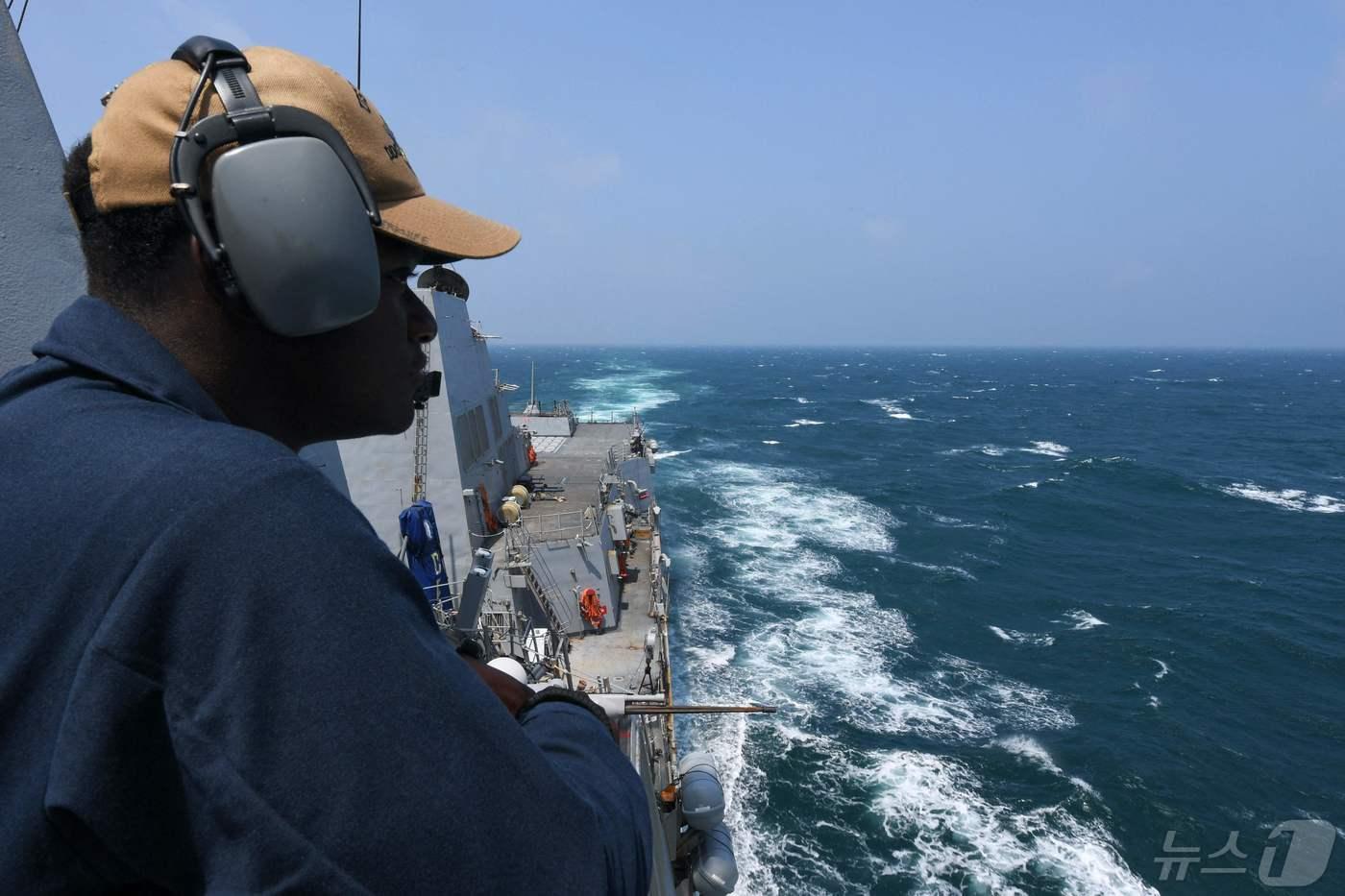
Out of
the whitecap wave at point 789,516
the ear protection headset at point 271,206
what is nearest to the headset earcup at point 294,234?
the ear protection headset at point 271,206

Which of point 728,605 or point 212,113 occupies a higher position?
point 212,113

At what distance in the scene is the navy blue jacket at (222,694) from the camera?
70 cm

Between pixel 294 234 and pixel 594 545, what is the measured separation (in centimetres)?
1659

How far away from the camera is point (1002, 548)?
34219 millimetres

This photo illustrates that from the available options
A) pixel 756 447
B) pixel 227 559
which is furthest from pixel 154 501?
pixel 756 447

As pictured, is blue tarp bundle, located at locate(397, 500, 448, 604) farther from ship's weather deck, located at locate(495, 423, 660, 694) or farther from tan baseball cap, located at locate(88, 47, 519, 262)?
tan baseball cap, located at locate(88, 47, 519, 262)

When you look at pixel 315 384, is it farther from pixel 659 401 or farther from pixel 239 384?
pixel 659 401

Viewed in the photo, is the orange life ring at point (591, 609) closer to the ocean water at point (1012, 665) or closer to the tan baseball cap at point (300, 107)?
the ocean water at point (1012, 665)

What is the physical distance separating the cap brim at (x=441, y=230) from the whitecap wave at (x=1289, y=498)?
5503cm

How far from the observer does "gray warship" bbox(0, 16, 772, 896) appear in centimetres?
262

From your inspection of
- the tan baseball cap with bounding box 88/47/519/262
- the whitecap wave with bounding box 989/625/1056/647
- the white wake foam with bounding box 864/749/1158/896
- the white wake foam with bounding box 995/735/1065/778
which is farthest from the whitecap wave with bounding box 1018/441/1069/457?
the tan baseball cap with bounding box 88/47/519/262

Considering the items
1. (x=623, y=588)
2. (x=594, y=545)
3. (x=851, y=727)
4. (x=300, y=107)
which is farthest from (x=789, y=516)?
(x=300, y=107)

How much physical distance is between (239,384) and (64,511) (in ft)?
1.17

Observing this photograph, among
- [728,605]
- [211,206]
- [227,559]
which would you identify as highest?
[211,206]
